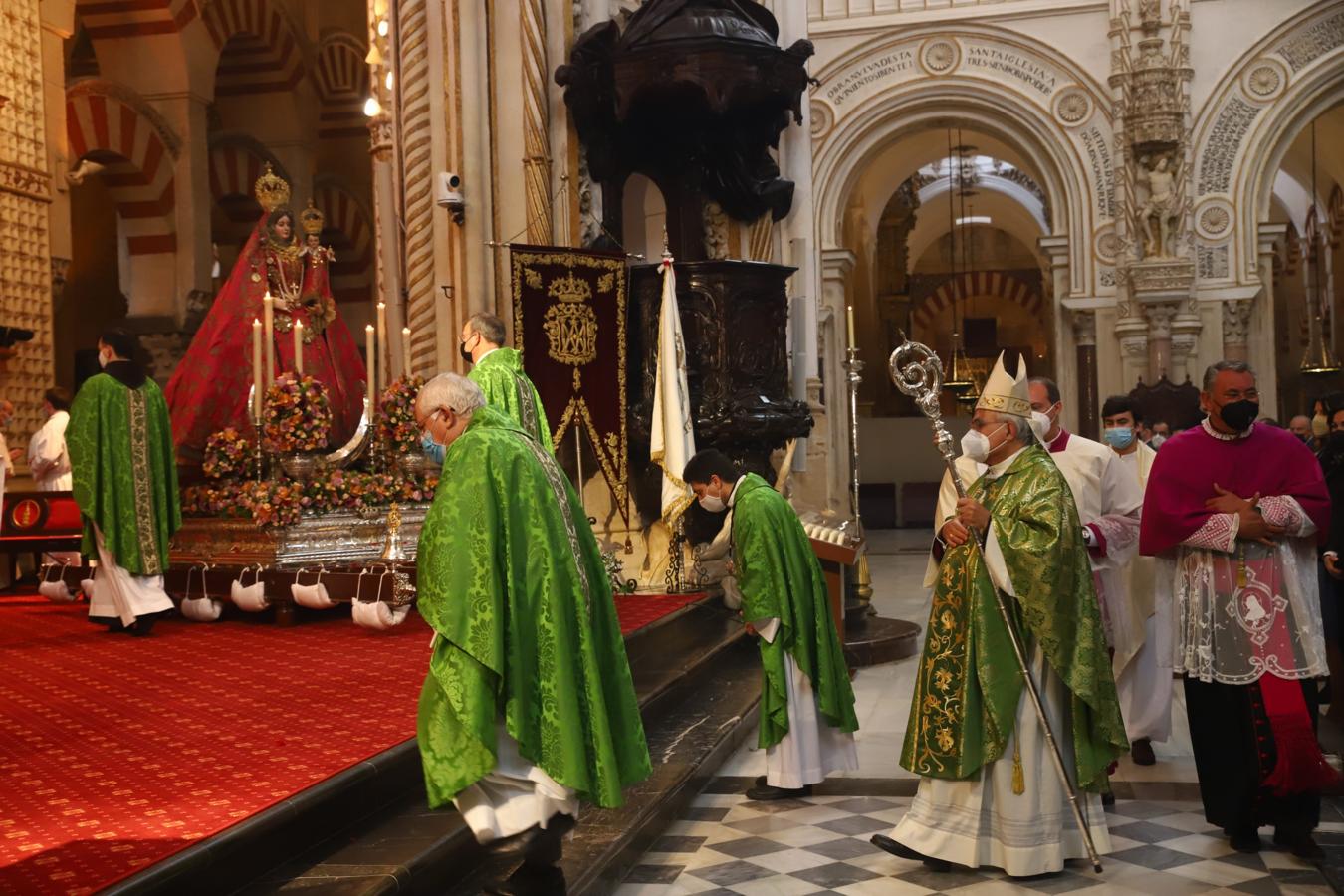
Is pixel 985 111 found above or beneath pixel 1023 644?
above

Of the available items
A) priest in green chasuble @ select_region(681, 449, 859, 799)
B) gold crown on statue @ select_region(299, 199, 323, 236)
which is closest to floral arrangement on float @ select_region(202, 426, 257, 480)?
gold crown on statue @ select_region(299, 199, 323, 236)

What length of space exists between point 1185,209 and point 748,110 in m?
8.95

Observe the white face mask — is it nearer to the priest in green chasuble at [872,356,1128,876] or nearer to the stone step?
the priest in green chasuble at [872,356,1128,876]

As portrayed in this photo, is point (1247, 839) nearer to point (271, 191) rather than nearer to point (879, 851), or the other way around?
point (879, 851)

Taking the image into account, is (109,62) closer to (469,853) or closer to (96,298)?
(96,298)

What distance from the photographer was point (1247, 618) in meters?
4.50

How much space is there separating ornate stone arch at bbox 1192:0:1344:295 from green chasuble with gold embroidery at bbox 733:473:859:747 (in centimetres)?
1271

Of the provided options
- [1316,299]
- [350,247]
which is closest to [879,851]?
[350,247]

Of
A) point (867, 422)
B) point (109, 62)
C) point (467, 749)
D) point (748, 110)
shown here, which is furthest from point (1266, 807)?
point (867, 422)

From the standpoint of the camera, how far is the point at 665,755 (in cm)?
571

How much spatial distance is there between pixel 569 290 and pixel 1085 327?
413 inches

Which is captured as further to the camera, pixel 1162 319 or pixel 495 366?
pixel 1162 319

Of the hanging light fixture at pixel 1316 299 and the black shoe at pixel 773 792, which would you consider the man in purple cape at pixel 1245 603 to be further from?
the hanging light fixture at pixel 1316 299

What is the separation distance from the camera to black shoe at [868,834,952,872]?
4469mm
